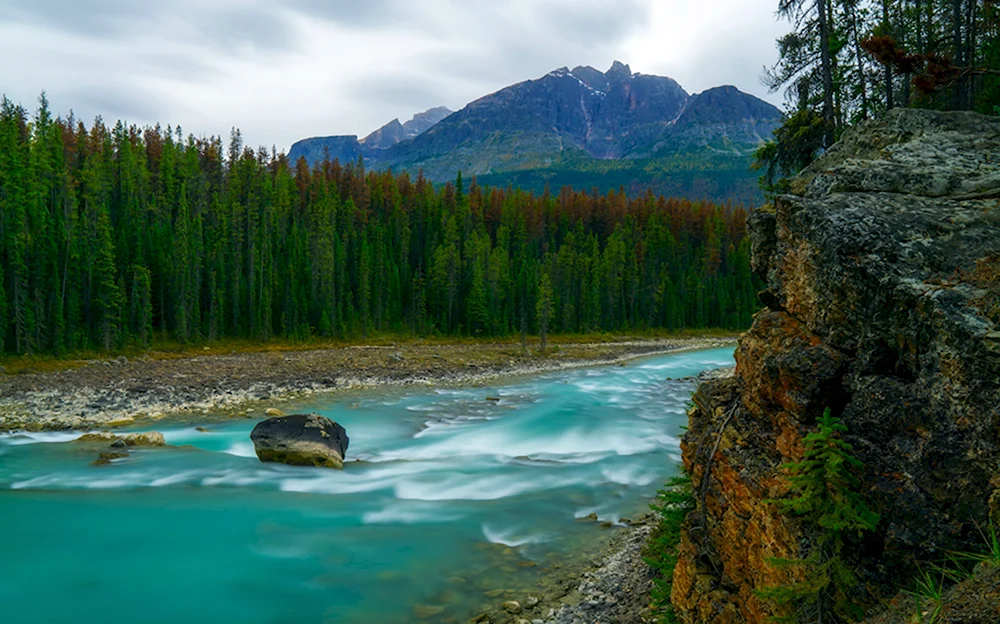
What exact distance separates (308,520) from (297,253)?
70514mm

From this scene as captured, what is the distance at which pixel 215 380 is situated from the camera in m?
37.0

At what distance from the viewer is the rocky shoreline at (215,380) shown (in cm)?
2781

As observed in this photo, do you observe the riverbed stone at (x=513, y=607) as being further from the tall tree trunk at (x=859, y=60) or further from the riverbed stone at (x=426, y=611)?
the tall tree trunk at (x=859, y=60)

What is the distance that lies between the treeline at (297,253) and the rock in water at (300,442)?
3977cm

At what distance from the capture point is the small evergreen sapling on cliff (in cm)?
459

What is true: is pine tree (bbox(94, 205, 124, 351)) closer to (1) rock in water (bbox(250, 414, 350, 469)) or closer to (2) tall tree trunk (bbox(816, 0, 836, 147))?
(1) rock in water (bbox(250, 414, 350, 469))

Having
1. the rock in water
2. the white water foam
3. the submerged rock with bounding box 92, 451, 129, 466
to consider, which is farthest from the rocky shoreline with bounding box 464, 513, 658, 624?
the submerged rock with bounding box 92, 451, 129, 466

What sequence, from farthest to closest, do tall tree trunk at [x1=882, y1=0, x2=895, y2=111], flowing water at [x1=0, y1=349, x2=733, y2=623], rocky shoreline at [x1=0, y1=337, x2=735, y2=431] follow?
rocky shoreline at [x1=0, y1=337, x2=735, y2=431]
tall tree trunk at [x1=882, y1=0, x2=895, y2=111]
flowing water at [x1=0, y1=349, x2=733, y2=623]

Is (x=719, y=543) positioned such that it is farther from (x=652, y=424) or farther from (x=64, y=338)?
(x=64, y=338)

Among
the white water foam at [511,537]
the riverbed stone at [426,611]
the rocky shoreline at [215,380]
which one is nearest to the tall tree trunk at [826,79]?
the white water foam at [511,537]

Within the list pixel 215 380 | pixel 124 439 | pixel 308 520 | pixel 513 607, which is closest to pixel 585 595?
pixel 513 607

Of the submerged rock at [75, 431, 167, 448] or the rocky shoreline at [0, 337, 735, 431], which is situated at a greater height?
the submerged rock at [75, 431, 167, 448]

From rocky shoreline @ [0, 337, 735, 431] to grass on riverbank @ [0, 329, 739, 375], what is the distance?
2.15 m

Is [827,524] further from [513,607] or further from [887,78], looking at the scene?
[887,78]
